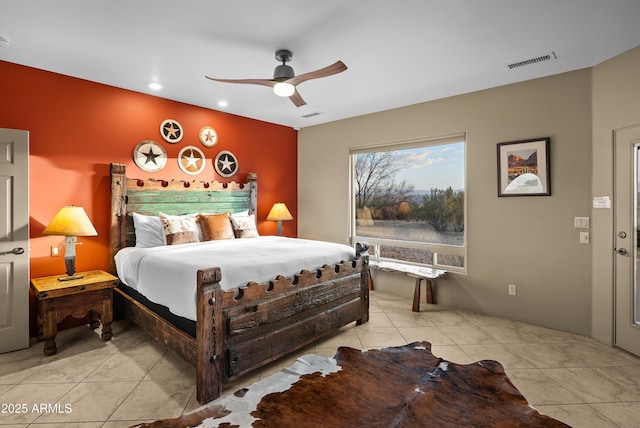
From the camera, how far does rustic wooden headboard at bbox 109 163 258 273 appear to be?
3709 millimetres

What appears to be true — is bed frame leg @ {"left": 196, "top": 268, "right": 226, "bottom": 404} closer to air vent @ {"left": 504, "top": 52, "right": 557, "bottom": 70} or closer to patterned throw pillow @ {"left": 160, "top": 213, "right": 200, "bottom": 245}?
patterned throw pillow @ {"left": 160, "top": 213, "right": 200, "bottom": 245}

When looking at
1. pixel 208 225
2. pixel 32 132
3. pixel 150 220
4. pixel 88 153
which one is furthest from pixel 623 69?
pixel 32 132

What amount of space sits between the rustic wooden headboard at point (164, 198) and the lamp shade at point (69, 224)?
528 mm

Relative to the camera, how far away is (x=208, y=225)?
160 inches

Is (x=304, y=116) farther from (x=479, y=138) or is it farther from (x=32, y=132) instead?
(x=32, y=132)

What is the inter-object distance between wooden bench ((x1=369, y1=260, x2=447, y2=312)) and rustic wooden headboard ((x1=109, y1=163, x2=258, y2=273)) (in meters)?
2.22

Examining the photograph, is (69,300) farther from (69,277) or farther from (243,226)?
(243,226)

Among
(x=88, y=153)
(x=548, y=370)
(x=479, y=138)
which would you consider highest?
(x=479, y=138)

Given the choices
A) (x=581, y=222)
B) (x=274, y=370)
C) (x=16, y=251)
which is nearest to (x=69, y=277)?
(x=16, y=251)

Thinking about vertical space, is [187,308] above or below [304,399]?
above

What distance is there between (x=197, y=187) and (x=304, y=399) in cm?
334

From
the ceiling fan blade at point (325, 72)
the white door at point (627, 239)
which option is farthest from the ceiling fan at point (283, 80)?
the white door at point (627, 239)

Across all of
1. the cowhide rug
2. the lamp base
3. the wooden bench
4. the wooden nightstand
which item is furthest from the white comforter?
the wooden bench

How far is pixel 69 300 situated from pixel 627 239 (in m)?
5.13
